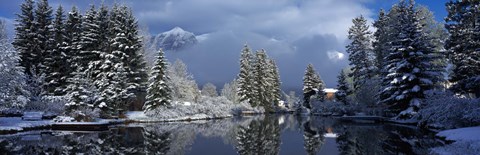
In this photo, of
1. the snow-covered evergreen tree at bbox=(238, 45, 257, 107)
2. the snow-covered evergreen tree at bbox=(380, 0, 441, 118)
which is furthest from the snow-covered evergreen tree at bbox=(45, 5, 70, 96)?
the snow-covered evergreen tree at bbox=(380, 0, 441, 118)

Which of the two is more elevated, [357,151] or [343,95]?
[343,95]

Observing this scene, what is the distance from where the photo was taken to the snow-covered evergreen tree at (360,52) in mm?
47594

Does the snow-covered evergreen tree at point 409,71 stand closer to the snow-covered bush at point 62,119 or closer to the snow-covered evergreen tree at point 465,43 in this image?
the snow-covered evergreen tree at point 465,43

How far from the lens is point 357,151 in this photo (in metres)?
14.2

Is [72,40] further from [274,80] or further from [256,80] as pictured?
[274,80]

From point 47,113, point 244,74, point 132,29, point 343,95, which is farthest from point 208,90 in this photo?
point 47,113

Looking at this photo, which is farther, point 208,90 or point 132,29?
point 208,90

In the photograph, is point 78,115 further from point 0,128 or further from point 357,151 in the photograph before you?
point 357,151

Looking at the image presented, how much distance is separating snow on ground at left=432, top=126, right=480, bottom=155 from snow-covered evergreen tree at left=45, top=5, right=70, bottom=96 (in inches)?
1354

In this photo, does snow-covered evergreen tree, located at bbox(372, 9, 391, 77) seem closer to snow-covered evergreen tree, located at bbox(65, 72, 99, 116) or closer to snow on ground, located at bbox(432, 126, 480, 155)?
snow on ground, located at bbox(432, 126, 480, 155)

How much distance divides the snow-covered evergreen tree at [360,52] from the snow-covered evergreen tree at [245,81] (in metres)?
19.4

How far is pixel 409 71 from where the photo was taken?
30000mm

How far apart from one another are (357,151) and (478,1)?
19.5 meters

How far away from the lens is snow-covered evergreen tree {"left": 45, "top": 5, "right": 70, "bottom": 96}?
125 feet
